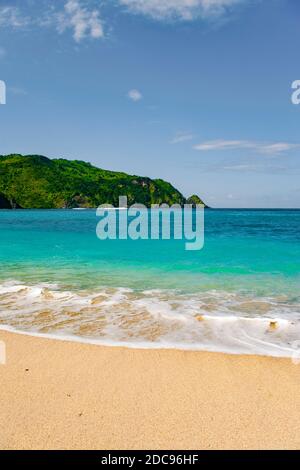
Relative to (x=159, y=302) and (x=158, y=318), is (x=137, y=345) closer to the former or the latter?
(x=158, y=318)

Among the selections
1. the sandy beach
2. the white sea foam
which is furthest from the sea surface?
the sandy beach

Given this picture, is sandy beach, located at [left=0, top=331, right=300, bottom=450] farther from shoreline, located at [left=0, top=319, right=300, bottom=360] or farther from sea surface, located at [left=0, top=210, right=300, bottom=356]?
sea surface, located at [left=0, top=210, right=300, bottom=356]

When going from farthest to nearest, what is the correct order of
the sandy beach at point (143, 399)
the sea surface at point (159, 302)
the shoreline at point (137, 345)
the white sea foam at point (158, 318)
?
the sea surface at point (159, 302) < the white sea foam at point (158, 318) < the shoreline at point (137, 345) < the sandy beach at point (143, 399)

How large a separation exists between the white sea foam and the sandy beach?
50 cm

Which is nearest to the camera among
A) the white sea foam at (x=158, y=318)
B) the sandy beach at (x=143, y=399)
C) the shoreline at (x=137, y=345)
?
the sandy beach at (x=143, y=399)

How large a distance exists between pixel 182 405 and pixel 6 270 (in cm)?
1066

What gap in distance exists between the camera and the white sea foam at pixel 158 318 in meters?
5.75

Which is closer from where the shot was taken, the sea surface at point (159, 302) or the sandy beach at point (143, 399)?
the sandy beach at point (143, 399)

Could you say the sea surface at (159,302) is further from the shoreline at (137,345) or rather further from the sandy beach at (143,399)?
the sandy beach at (143,399)

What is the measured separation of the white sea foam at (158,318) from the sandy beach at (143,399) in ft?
1.66

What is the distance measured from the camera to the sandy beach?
10.6 ft

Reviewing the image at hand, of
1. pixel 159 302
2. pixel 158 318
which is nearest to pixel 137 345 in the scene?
pixel 158 318

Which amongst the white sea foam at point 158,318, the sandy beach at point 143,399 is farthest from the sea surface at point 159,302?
the sandy beach at point 143,399
